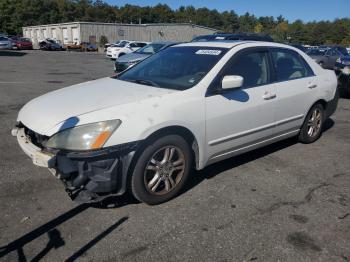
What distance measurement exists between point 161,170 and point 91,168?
770 millimetres

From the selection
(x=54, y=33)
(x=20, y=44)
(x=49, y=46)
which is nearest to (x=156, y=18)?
(x=54, y=33)

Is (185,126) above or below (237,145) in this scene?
above

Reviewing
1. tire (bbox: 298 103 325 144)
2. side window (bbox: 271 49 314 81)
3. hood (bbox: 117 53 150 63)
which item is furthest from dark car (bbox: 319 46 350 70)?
side window (bbox: 271 49 314 81)

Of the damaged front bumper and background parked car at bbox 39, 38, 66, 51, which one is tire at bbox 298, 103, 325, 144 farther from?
background parked car at bbox 39, 38, 66, 51

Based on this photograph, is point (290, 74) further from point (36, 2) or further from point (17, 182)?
point (36, 2)

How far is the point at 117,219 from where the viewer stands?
11.3ft

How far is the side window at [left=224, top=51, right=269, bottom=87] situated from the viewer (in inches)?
171

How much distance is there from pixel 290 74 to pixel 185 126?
2.20m

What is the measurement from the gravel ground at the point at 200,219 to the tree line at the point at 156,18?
67.8 m

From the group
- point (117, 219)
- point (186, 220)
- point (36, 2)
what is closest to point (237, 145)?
point (186, 220)

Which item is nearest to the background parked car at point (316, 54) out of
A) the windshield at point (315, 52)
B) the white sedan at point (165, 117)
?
the windshield at point (315, 52)

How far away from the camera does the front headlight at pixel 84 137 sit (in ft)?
10.5

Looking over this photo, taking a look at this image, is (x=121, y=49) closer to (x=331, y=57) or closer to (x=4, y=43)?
(x=4, y=43)

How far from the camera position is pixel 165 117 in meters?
3.56
